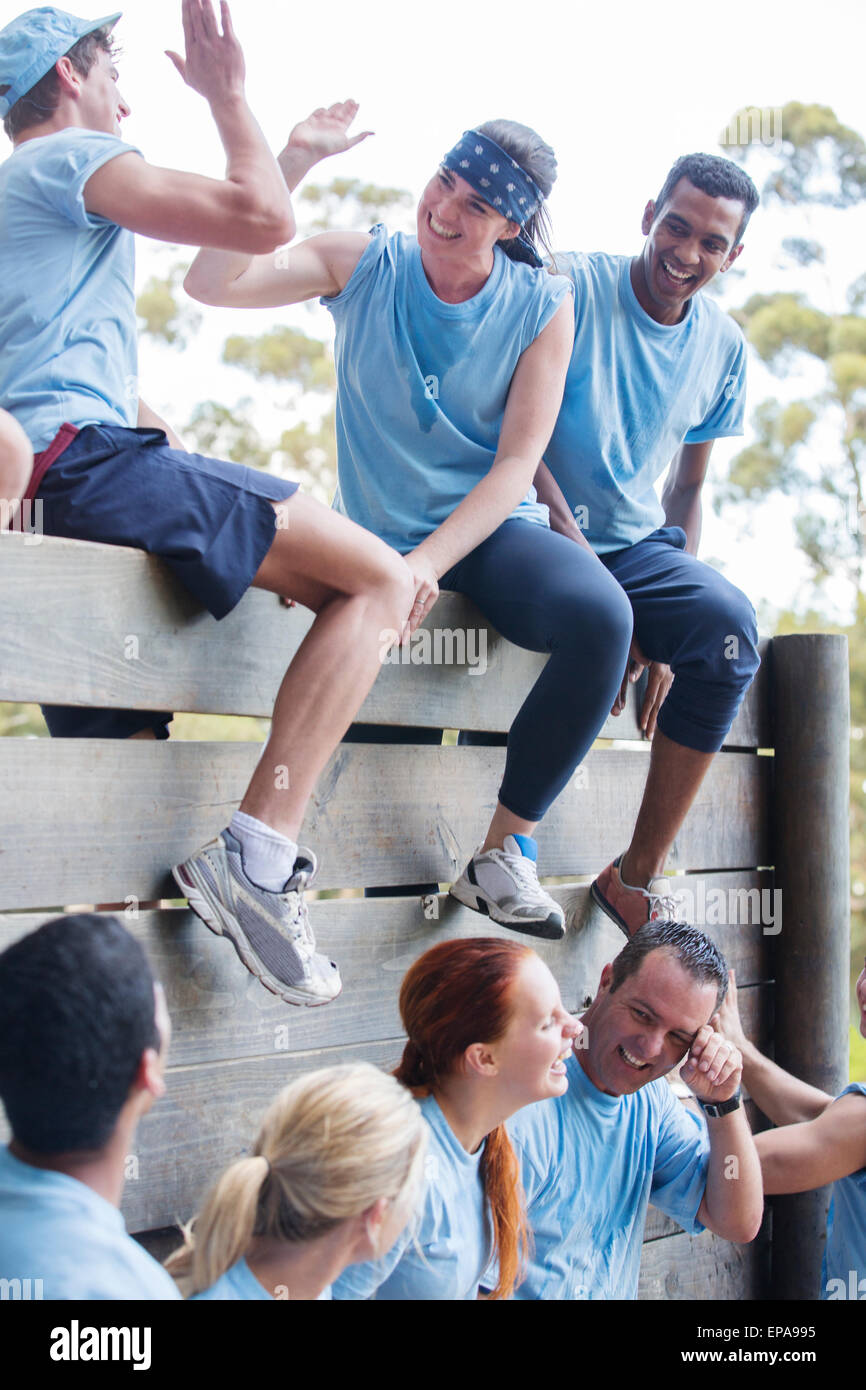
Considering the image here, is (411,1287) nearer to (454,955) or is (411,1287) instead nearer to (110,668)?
(454,955)

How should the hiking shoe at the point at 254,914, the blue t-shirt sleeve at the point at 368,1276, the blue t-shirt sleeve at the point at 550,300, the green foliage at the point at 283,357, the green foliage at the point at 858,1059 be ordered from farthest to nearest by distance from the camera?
the green foliage at the point at 283,357 → the green foliage at the point at 858,1059 → the blue t-shirt sleeve at the point at 550,300 → the hiking shoe at the point at 254,914 → the blue t-shirt sleeve at the point at 368,1276

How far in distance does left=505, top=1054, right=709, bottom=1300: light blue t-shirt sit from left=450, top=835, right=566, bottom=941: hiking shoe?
24 cm

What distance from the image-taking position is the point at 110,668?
1717 millimetres

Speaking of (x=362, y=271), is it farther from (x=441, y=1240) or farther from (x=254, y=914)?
(x=441, y=1240)

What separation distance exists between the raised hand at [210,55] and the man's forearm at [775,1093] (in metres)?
1.93

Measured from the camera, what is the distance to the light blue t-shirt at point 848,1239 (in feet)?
7.38

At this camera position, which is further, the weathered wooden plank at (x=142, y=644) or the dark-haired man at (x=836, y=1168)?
the dark-haired man at (x=836, y=1168)

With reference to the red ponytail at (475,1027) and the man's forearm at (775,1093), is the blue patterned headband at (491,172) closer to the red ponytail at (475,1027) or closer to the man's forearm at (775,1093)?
the red ponytail at (475,1027)

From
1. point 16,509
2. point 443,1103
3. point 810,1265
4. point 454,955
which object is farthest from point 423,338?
point 810,1265

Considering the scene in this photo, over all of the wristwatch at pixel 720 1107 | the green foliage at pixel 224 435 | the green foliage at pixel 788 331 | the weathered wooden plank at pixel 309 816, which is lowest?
the wristwatch at pixel 720 1107

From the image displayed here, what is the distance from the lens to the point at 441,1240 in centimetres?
171

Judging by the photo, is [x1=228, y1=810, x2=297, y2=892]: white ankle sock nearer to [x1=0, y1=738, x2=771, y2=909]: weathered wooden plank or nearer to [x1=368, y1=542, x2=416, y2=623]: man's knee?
[x1=0, y1=738, x2=771, y2=909]: weathered wooden plank

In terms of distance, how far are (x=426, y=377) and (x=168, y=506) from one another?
751 mm

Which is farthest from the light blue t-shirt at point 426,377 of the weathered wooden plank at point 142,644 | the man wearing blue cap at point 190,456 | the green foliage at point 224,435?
the green foliage at point 224,435
